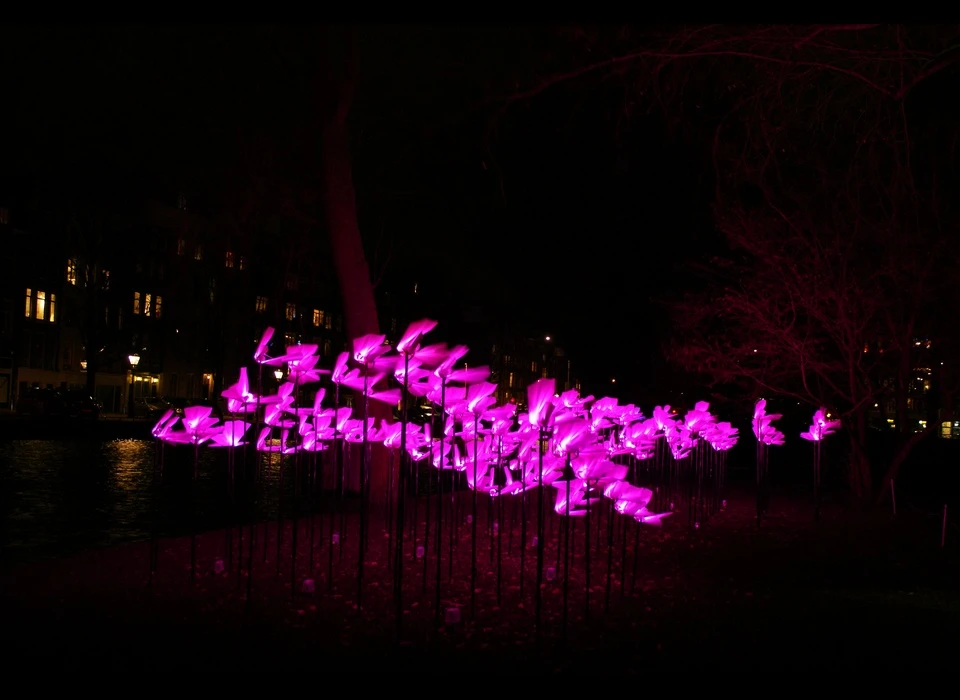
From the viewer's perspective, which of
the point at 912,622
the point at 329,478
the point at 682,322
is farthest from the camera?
the point at 682,322

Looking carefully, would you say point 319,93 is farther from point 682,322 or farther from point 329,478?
point 682,322

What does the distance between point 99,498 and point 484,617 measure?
30.5 feet

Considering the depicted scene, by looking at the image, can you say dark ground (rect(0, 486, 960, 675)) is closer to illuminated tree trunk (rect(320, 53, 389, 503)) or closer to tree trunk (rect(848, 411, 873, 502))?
illuminated tree trunk (rect(320, 53, 389, 503))

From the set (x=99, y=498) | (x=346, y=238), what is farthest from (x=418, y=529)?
(x=99, y=498)

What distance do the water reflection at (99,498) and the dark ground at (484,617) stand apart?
29.4 inches

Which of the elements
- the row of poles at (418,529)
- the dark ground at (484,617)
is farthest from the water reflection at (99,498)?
the dark ground at (484,617)

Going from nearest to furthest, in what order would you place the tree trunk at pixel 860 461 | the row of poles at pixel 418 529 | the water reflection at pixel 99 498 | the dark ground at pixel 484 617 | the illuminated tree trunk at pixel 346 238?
the dark ground at pixel 484 617
the row of poles at pixel 418 529
the water reflection at pixel 99 498
the illuminated tree trunk at pixel 346 238
the tree trunk at pixel 860 461

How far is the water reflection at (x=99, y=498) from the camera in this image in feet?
32.1

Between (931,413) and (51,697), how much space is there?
17784 millimetres

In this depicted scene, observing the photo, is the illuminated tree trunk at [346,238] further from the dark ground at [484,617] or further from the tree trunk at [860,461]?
the tree trunk at [860,461]

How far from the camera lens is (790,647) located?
5656 millimetres

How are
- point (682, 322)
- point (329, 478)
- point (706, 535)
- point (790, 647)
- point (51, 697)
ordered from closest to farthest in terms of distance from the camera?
1. point (51, 697)
2. point (790, 647)
3. point (706, 535)
4. point (329, 478)
5. point (682, 322)

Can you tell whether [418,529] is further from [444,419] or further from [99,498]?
[99,498]

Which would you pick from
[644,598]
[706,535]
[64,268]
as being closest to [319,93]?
[706,535]
